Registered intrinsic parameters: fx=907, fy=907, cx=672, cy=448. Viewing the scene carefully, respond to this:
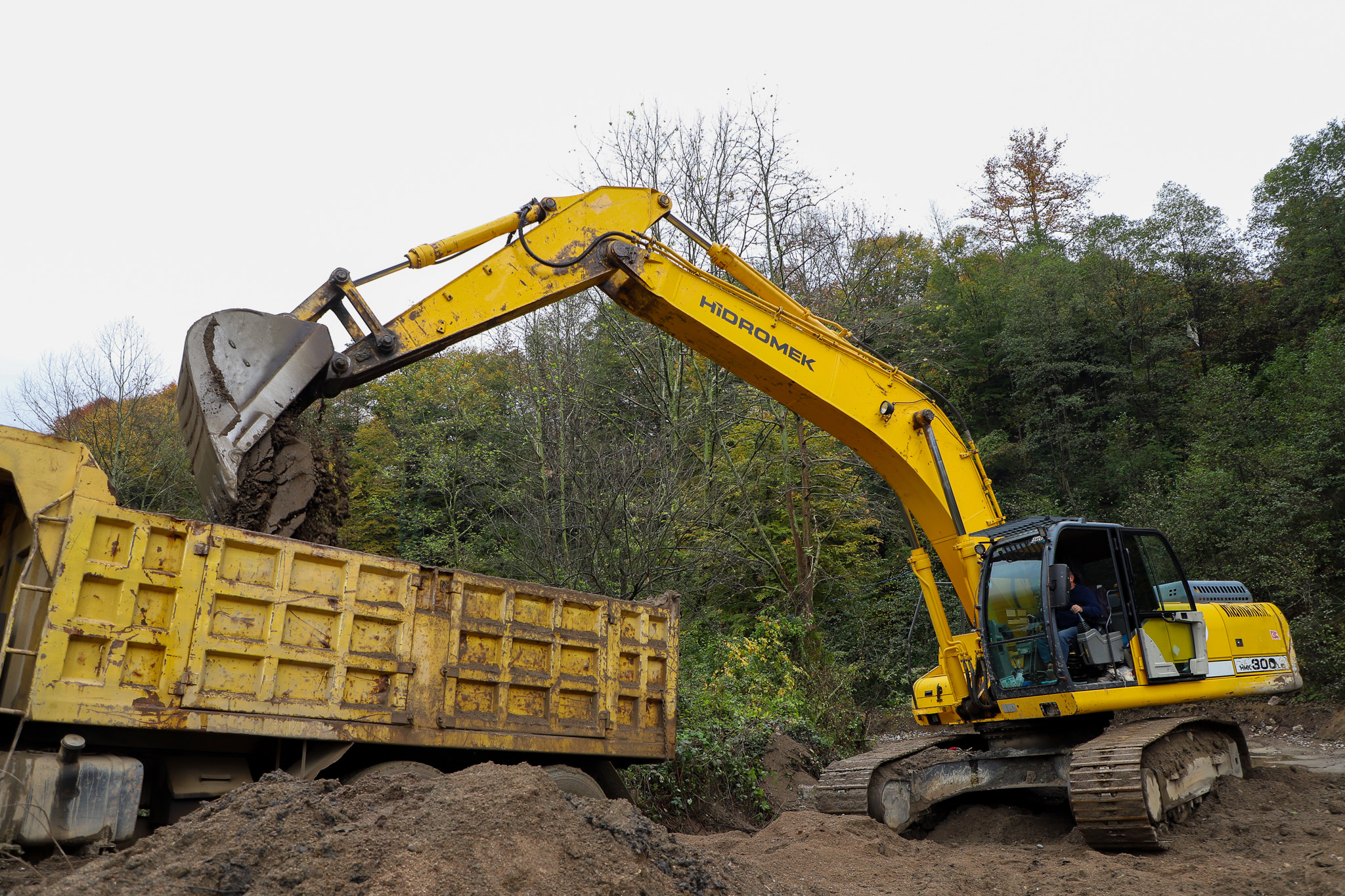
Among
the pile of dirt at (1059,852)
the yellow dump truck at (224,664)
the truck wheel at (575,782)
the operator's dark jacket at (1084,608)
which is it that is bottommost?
the pile of dirt at (1059,852)

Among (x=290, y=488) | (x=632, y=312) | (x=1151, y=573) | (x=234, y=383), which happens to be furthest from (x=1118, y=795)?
(x=234, y=383)

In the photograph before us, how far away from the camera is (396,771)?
554 centimetres

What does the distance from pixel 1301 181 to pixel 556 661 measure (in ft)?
90.8

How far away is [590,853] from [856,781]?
3.99m

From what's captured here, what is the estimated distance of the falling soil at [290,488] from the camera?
19.1ft

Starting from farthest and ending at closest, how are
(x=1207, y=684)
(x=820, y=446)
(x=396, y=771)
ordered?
(x=820, y=446), (x=1207, y=684), (x=396, y=771)

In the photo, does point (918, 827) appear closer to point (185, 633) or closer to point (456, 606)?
point (456, 606)

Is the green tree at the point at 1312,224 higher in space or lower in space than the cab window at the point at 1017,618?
higher

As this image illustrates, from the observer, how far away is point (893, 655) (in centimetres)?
1886

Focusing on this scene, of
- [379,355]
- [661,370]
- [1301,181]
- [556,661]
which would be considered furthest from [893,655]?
[1301,181]

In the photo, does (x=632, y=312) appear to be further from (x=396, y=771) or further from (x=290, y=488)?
(x=396, y=771)

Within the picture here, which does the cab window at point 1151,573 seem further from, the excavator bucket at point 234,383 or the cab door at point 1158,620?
the excavator bucket at point 234,383

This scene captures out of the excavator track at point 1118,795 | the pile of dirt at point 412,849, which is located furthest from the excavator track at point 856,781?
the pile of dirt at point 412,849

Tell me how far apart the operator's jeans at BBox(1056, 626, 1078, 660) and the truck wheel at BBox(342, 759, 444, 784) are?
4813 mm
